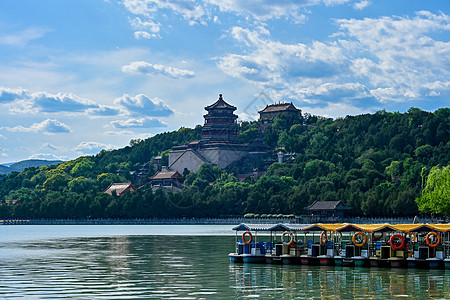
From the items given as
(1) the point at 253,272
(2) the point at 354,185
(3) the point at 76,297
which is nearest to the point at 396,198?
(2) the point at 354,185

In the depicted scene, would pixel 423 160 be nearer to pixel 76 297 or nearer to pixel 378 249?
pixel 378 249

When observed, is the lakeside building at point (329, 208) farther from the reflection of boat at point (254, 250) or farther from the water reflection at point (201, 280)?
the reflection of boat at point (254, 250)

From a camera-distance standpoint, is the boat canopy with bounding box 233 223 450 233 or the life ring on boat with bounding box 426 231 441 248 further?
the boat canopy with bounding box 233 223 450 233

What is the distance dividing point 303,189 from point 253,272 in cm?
12748

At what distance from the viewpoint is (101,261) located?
60094 millimetres

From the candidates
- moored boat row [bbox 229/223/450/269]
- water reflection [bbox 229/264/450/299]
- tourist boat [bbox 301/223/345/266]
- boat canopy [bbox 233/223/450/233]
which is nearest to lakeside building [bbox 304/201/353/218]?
moored boat row [bbox 229/223/450/269]

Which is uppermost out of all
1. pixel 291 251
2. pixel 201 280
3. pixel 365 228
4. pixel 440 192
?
pixel 440 192

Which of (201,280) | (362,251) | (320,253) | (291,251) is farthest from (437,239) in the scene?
(201,280)

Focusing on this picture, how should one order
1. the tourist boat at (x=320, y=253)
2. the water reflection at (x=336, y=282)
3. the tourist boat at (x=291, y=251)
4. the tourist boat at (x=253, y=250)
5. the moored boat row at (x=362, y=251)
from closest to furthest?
the water reflection at (x=336, y=282), the moored boat row at (x=362, y=251), the tourist boat at (x=320, y=253), the tourist boat at (x=291, y=251), the tourist boat at (x=253, y=250)

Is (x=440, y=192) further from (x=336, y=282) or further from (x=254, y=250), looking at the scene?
(x=336, y=282)

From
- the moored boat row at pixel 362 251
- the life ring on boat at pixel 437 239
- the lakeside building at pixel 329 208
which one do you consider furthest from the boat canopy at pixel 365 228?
the lakeside building at pixel 329 208

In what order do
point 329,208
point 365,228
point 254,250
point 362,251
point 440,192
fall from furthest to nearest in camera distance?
point 329,208, point 440,192, point 254,250, point 365,228, point 362,251

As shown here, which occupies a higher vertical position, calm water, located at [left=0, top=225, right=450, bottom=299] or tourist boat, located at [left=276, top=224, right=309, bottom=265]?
tourist boat, located at [left=276, top=224, right=309, bottom=265]

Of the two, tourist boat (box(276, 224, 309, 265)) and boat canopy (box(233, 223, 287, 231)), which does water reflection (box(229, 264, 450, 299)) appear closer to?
tourist boat (box(276, 224, 309, 265))
